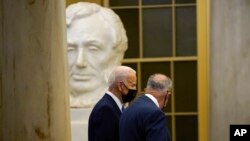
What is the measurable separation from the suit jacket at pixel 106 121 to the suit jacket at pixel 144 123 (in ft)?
0.72

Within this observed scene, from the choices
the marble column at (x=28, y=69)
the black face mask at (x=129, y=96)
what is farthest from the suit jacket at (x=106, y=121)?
the marble column at (x=28, y=69)

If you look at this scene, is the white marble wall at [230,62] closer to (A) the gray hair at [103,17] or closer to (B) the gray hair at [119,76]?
(A) the gray hair at [103,17]

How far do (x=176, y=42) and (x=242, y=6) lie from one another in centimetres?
259

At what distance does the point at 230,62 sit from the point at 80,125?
1.77 metres

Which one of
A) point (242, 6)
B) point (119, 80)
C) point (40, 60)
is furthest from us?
point (242, 6)

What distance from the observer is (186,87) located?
444 inches

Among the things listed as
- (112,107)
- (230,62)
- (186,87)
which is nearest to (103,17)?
(230,62)

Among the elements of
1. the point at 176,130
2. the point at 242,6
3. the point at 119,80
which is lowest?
the point at 176,130

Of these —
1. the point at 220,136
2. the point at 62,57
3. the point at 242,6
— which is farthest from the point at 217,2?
the point at 62,57

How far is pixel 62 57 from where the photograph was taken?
5699 millimetres

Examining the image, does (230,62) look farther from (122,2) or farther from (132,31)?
(122,2)

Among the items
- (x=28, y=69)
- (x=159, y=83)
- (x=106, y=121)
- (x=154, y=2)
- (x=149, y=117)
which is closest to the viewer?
(x=28, y=69)

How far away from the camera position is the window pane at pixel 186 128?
11234 millimetres

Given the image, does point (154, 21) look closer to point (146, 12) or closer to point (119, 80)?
point (146, 12)
